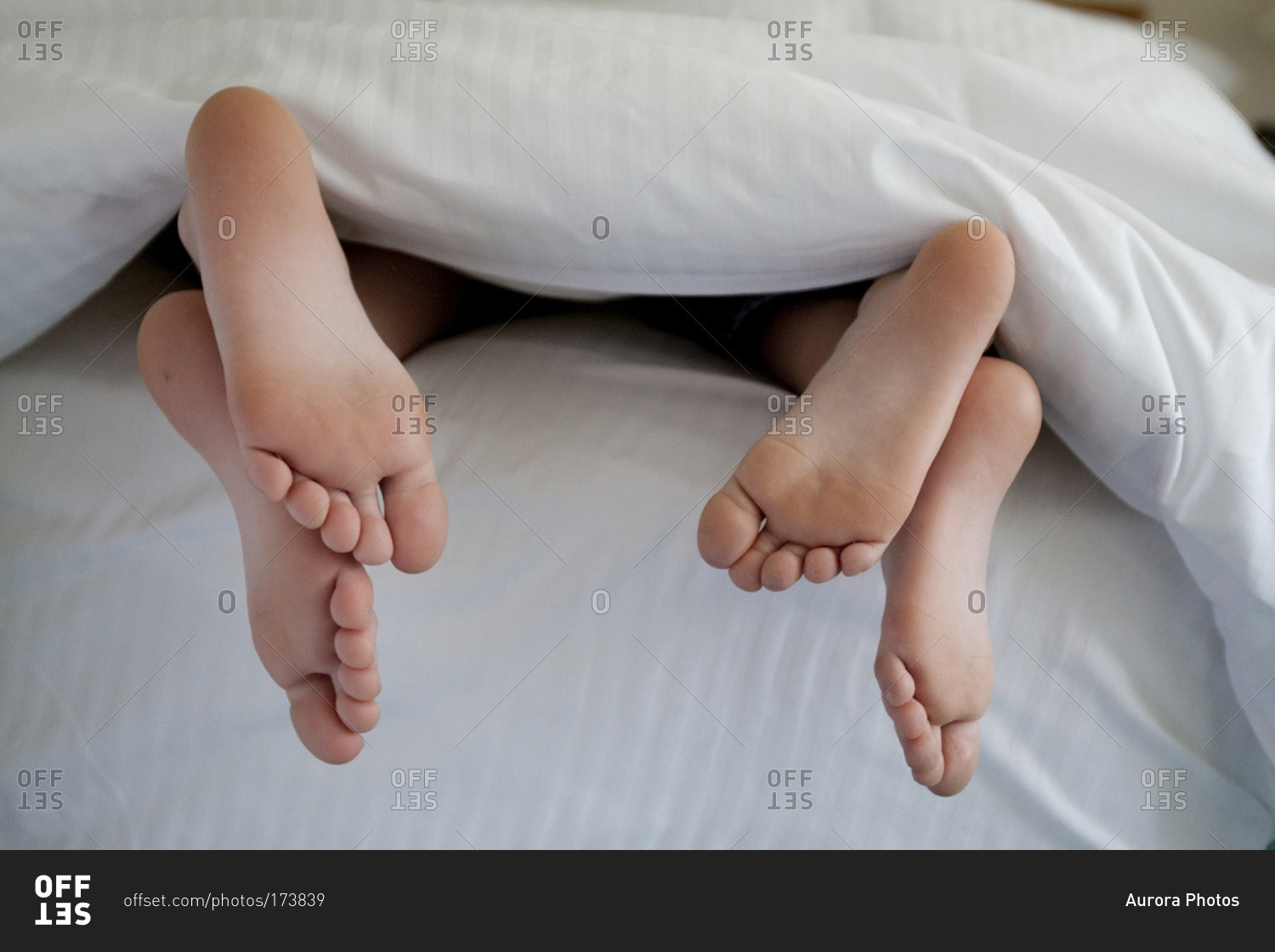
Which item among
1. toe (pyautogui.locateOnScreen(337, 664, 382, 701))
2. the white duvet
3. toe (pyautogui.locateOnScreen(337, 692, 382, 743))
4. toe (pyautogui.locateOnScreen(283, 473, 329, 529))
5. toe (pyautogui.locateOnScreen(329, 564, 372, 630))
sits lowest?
toe (pyautogui.locateOnScreen(337, 692, 382, 743))

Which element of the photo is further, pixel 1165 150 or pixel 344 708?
pixel 1165 150

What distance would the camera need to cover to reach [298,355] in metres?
0.43

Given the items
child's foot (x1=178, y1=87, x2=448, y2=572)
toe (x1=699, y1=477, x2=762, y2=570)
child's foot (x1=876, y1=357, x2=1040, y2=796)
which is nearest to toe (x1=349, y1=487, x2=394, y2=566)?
child's foot (x1=178, y1=87, x2=448, y2=572)

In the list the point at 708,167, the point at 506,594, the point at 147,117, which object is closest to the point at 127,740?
the point at 506,594

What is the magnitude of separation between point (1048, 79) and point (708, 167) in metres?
0.28

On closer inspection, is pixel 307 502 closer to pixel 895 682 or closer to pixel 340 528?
pixel 340 528

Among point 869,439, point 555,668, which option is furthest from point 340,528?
point 869,439

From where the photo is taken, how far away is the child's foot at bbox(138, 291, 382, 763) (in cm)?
43

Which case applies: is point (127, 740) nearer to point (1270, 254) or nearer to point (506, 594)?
point (506, 594)

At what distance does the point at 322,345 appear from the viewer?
447mm

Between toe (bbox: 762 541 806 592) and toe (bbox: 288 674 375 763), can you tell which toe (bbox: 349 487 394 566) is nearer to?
toe (bbox: 288 674 375 763)

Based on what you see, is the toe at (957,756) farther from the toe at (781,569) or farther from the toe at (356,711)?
the toe at (356,711)

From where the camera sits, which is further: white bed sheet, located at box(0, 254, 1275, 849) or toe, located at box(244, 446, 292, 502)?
white bed sheet, located at box(0, 254, 1275, 849)
